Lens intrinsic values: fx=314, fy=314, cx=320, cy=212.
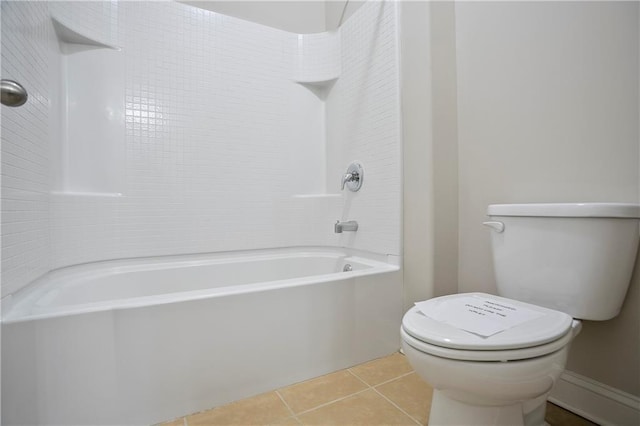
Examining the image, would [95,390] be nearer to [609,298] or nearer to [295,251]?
[295,251]

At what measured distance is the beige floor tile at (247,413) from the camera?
42.8 inches

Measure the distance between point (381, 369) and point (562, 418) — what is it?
2.18 feet

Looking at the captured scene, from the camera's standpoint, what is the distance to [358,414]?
1131mm

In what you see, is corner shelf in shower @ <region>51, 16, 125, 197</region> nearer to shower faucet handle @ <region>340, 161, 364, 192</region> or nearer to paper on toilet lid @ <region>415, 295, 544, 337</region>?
shower faucet handle @ <region>340, 161, 364, 192</region>

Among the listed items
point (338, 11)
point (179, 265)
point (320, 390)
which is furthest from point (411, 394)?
point (338, 11)

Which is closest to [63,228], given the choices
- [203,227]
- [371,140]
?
[203,227]

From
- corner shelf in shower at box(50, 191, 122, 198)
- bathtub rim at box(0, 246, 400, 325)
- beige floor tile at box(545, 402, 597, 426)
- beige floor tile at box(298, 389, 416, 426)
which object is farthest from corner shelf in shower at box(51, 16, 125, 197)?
beige floor tile at box(545, 402, 597, 426)

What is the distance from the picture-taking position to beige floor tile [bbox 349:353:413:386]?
1.37m

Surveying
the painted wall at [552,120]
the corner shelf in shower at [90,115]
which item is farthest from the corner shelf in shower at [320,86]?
the corner shelf in shower at [90,115]

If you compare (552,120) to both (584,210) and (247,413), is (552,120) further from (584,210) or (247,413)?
(247,413)

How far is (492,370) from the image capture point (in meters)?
0.76

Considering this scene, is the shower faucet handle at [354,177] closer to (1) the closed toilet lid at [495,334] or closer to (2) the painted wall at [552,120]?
(2) the painted wall at [552,120]

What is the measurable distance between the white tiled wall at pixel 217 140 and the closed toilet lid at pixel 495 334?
2.61 ft

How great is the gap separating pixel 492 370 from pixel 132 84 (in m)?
2.08
